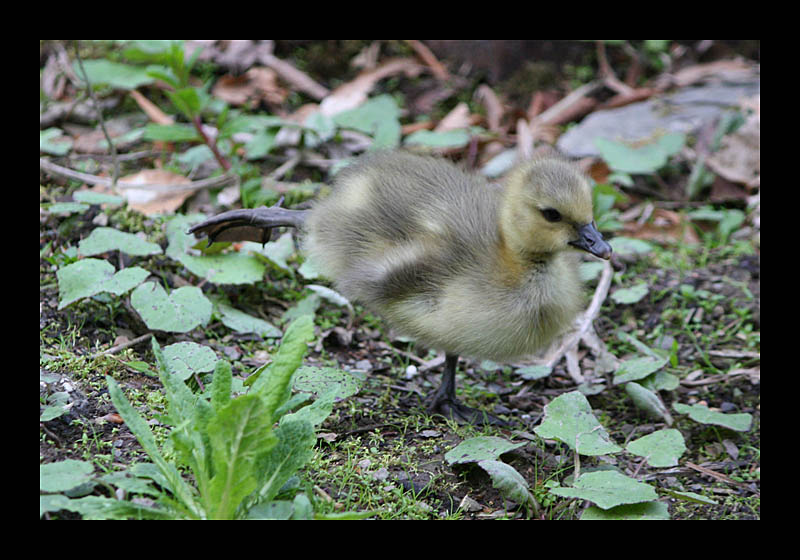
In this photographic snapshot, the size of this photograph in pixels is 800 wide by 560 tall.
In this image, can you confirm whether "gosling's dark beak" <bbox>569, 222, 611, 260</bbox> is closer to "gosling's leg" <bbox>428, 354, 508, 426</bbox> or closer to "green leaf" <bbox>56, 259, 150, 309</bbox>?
"gosling's leg" <bbox>428, 354, 508, 426</bbox>

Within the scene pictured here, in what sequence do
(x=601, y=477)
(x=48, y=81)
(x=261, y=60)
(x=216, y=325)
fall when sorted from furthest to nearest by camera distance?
(x=261, y=60), (x=48, y=81), (x=216, y=325), (x=601, y=477)

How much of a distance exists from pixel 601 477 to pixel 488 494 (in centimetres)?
38

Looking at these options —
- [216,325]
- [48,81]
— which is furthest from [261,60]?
[216,325]

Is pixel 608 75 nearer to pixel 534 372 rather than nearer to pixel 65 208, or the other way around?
pixel 534 372

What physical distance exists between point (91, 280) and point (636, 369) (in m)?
2.25

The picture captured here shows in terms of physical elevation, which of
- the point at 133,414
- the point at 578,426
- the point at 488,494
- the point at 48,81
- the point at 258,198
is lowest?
the point at 488,494

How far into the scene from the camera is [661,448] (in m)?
2.77

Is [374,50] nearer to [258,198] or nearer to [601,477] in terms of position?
[258,198]

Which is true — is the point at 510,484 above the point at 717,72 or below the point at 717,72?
below

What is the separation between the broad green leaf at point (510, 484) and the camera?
8.26ft

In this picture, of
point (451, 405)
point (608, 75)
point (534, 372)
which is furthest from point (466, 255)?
point (608, 75)

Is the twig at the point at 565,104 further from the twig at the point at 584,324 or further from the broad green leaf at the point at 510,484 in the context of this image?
the broad green leaf at the point at 510,484

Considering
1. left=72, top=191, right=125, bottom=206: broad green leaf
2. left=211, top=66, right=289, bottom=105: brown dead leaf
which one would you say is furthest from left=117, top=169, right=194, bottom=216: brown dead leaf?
left=211, top=66, right=289, bottom=105: brown dead leaf

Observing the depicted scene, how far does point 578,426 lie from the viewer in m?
2.77
